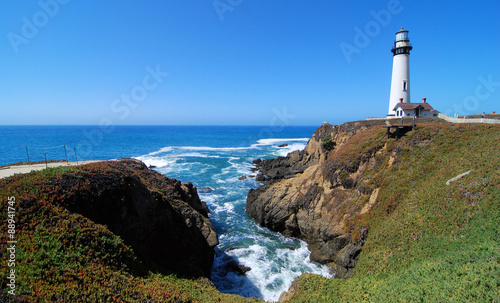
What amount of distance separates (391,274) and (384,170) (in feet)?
40.7

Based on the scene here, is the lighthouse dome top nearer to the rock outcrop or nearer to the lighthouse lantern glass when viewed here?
the lighthouse lantern glass

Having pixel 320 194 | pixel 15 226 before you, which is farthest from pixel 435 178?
pixel 15 226

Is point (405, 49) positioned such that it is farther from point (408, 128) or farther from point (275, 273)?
point (275, 273)

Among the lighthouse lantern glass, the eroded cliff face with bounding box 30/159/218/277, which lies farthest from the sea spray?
the lighthouse lantern glass

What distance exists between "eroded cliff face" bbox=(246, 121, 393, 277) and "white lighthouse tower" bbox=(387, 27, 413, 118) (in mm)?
16086

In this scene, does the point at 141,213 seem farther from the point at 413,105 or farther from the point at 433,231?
the point at 413,105

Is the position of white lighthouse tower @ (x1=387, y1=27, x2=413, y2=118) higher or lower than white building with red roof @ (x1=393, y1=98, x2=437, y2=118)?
higher

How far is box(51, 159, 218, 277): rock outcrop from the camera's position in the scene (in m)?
12.7

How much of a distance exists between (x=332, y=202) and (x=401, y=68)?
97.0ft

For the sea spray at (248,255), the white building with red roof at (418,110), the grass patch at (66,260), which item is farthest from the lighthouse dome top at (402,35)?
the grass patch at (66,260)

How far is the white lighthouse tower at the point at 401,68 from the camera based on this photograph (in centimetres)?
3816

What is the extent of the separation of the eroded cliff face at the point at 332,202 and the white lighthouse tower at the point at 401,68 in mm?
16086

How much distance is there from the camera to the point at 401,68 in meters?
38.4

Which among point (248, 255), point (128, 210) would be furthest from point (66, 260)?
point (248, 255)
